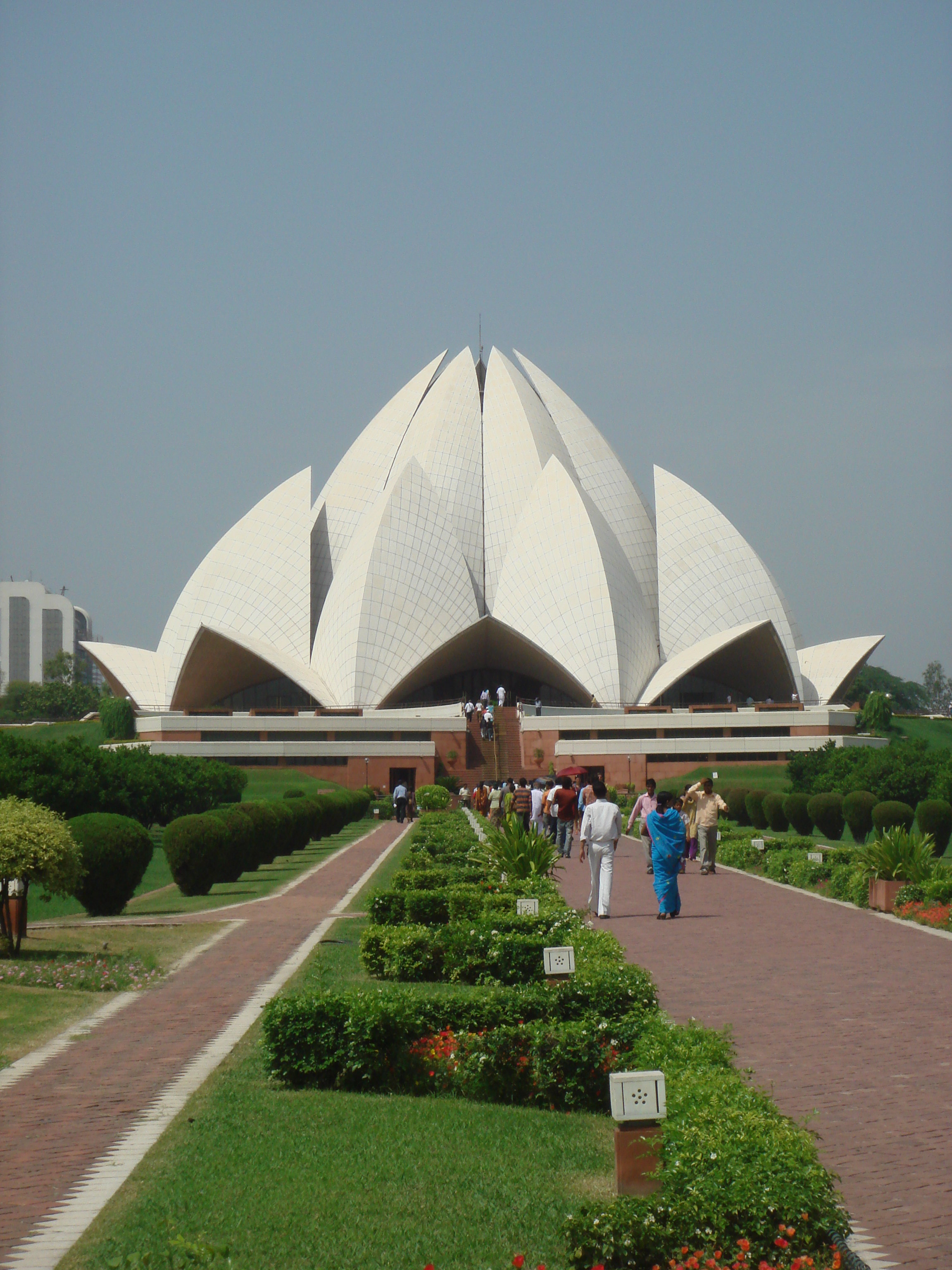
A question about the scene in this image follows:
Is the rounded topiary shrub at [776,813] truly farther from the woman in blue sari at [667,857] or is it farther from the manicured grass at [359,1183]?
the manicured grass at [359,1183]

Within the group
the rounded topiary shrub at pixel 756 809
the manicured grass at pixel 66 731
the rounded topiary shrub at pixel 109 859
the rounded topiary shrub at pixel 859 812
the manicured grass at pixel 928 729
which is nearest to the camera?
the rounded topiary shrub at pixel 109 859

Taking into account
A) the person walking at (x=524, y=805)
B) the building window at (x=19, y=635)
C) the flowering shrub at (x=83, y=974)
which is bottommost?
the flowering shrub at (x=83, y=974)

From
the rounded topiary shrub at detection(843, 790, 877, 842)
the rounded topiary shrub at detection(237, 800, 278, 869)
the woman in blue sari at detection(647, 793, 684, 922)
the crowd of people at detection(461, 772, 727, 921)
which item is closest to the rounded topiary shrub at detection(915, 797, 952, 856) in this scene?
the rounded topiary shrub at detection(843, 790, 877, 842)

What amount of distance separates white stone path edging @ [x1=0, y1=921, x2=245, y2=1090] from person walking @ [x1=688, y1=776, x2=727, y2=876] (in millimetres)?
7599

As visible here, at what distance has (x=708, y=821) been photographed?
15.0m

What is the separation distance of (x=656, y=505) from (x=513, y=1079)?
44.9 m

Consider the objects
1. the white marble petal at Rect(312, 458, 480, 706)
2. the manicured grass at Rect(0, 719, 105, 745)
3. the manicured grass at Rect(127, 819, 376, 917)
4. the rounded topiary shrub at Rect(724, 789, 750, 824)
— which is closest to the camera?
the manicured grass at Rect(127, 819, 376, 917)

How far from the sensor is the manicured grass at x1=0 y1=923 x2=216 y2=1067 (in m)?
6.45

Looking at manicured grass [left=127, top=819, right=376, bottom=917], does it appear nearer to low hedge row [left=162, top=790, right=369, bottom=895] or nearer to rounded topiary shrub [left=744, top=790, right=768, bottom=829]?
low hedge row [left=162, top=790, right=369, bottom=895]

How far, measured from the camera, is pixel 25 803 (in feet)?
31.3

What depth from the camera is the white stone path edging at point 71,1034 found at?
5.48 meters

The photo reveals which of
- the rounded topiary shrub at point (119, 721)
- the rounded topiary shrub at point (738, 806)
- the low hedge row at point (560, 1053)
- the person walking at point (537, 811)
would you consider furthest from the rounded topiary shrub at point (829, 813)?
the rounded topiary shrub at point (119, 721)

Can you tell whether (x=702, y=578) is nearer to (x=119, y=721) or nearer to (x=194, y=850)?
(x=119, y=721)

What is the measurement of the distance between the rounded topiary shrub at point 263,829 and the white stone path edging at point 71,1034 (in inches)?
294
